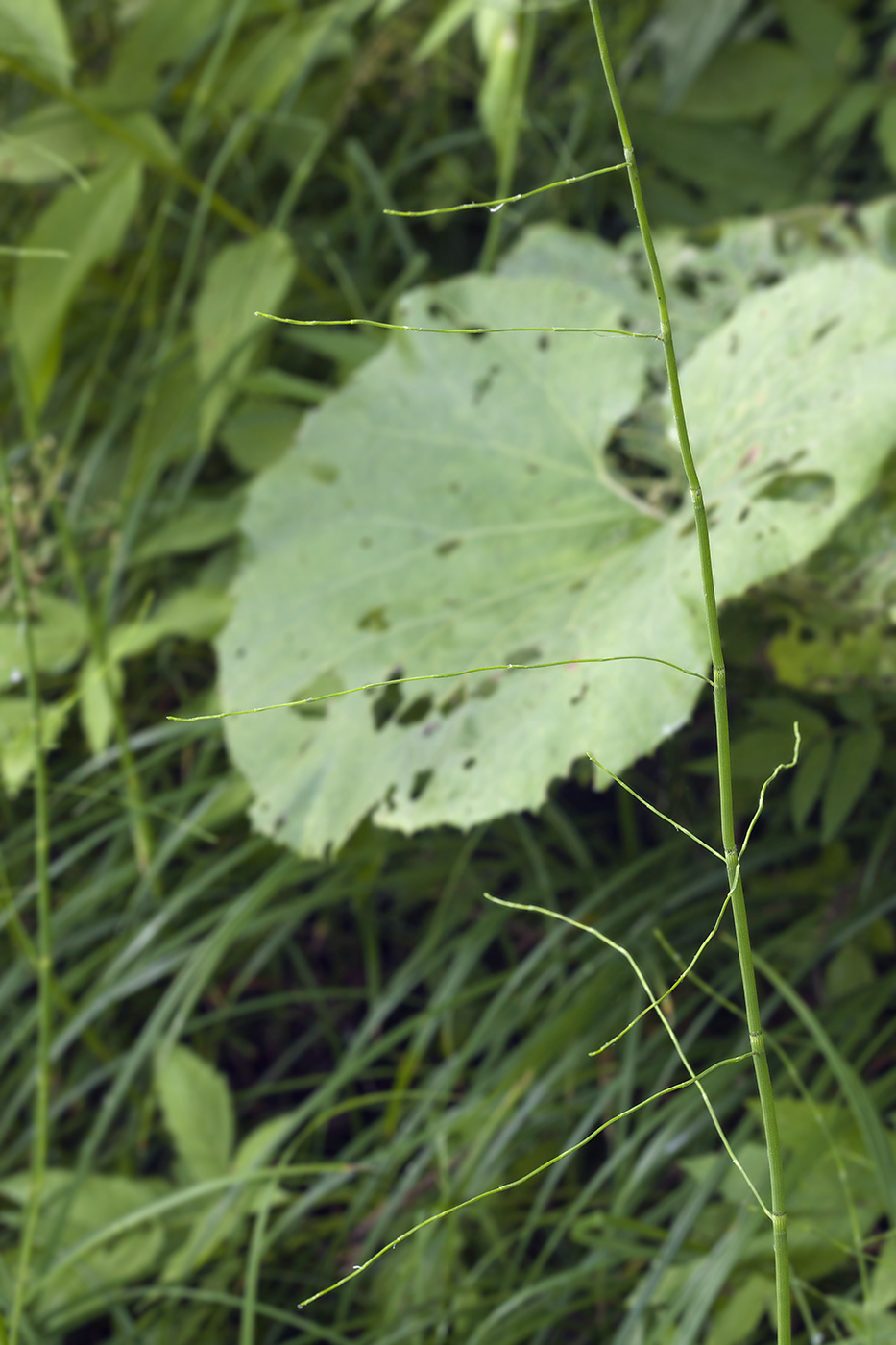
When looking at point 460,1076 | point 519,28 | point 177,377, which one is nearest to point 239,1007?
point 460,1076

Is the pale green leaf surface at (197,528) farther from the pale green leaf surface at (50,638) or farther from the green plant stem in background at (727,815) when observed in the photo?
the green plant stem in background at (727,815)

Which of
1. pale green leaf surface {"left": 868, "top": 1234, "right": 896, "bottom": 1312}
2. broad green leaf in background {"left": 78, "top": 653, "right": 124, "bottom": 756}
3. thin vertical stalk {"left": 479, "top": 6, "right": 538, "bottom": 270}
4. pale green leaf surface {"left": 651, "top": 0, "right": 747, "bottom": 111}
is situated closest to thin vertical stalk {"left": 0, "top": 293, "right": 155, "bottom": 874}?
broad green leaf in background {"left": 78, "top": 653, "right": 124, "bottom": 756}

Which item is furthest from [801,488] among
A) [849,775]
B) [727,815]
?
[727,815]

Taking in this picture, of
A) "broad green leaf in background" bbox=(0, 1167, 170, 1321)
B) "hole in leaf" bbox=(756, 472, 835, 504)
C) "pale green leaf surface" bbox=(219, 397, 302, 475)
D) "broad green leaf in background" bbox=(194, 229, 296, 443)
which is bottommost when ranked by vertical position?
"broad green leaf in background" bbox=(0, 1167, 170, 1321)

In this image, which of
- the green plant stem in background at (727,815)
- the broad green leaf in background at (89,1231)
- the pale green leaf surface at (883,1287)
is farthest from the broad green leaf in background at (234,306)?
the pale green leaf surface at (883,1287)

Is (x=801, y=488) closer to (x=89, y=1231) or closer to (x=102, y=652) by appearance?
(x=102, y=652)

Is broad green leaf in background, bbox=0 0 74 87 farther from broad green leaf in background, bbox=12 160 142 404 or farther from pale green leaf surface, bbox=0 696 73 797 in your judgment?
pale green leaf surface, bbox=0 696 73 797

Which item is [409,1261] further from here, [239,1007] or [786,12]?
[786,12]
